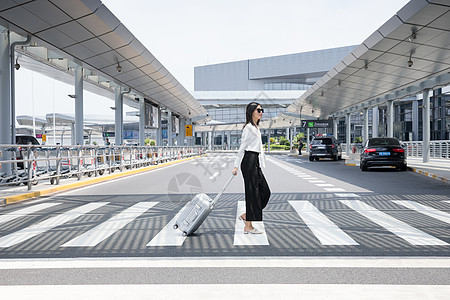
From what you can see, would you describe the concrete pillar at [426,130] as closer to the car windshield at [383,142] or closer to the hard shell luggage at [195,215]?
the car windshield at [383,142]

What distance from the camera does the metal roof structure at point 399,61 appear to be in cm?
1338

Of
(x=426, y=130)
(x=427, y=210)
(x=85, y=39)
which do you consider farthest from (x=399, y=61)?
(x=85, y=39)

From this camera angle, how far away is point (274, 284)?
3.98m

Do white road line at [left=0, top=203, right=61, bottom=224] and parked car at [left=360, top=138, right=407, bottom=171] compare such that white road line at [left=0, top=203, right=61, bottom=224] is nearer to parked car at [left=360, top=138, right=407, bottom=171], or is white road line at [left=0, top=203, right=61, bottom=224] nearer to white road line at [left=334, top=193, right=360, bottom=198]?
white road line at [left=334, top=193, right=360, bottom=198]

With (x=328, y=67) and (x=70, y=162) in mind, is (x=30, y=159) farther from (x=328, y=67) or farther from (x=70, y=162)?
(x=328, y=67)

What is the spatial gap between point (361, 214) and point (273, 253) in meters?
3.29

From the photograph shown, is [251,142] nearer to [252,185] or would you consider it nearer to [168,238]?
[252,185]

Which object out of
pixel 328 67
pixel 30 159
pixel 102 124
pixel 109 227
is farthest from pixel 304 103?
pixel 328 67

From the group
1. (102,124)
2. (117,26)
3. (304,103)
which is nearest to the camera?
(117,26)

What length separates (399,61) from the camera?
746 inches

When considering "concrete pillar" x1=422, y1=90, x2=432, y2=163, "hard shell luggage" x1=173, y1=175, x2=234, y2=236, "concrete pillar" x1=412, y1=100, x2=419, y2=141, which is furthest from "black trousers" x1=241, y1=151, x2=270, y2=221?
"concrete pillar" x1=412, y1=100, x2=419, y2=141

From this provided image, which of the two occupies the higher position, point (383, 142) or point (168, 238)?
point (383, 142)
